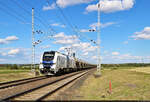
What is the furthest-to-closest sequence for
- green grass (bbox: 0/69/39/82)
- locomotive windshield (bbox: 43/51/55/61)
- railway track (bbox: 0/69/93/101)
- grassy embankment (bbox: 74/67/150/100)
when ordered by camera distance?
locomotive windshield (bbox: 43/51/55/61), green grass (bbox: 0/69/39/82), grassy embankment (bbox: 74/67/150/100), railway track (bbox: 0/69/93/101)

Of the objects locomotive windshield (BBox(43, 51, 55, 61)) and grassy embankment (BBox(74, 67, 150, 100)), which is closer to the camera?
grassy embankment (BBox(74, 67, 150, 100))

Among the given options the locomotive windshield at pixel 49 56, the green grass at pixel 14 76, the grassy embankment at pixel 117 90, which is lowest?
the grassy embankment at pixel 117 90

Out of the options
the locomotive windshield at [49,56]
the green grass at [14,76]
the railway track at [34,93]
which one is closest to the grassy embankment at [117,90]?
the railway track at [34,93]

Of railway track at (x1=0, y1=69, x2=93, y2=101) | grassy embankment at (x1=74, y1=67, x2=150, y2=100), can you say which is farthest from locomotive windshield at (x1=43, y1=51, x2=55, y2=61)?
railway track at (x1=0, y1=69, x2=93, y2=101)

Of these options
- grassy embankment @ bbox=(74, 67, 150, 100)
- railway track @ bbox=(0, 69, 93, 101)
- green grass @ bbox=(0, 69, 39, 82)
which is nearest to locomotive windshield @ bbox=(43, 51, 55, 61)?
green grass @ bbox=(0, 69, 39, 82)

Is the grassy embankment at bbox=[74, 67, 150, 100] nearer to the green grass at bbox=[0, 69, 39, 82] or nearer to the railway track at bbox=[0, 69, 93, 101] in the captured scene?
the railway track at bbox=[0, 69, 93, 101]

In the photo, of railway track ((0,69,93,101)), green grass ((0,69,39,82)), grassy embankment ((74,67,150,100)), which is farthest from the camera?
green grass ((0,69,39,82))

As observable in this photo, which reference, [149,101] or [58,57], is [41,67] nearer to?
[58,57]

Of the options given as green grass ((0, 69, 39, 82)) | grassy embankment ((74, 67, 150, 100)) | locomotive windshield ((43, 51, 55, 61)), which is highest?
locomotive windshield ((43, 51, 55, 61))

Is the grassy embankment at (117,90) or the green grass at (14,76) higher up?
the green grass at (14,76)

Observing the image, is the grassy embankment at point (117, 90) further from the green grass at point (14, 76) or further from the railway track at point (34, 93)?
the green grass at point (14, 76)

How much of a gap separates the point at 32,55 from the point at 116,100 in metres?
21.5

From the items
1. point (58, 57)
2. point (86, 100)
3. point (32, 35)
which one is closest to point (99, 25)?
point (58, 57)

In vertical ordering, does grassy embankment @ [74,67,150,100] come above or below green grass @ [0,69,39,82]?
below
